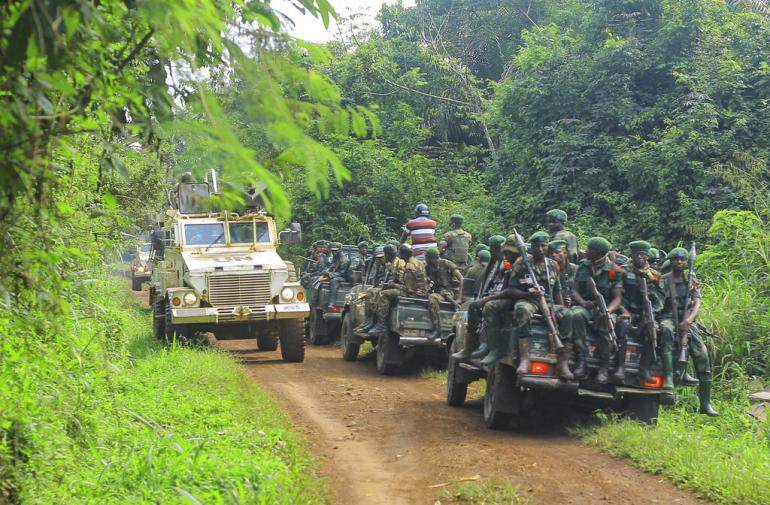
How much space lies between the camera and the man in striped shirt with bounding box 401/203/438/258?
597 inches

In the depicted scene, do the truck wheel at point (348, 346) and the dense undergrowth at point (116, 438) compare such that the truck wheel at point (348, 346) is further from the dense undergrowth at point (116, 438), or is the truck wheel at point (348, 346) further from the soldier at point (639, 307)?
the soldier at point (639, 307)

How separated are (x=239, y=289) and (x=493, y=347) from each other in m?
6.27

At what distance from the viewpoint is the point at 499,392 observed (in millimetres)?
9102

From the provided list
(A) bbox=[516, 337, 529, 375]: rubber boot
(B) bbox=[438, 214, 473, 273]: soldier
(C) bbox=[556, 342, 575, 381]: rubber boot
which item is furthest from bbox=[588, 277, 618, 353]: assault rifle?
(B) bbox=[438, 214, 473, 273]: soldier

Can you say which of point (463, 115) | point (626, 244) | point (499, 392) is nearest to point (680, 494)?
point (499, 392)

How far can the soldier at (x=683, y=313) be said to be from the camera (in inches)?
357

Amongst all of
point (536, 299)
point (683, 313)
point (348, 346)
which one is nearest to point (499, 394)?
point (536, 299)

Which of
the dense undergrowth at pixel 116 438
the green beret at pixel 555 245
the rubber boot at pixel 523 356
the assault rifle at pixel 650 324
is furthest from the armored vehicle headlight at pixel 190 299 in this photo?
the assault rifle at pixel 650 324

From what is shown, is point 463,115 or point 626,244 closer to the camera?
point 626,244

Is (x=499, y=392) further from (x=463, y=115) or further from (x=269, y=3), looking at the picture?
(x=463, y=115)

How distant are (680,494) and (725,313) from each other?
596 centimetres

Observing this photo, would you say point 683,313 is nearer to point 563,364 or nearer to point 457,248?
point 563,364

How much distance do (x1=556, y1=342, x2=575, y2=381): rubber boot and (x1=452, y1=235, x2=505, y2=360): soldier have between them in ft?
3.55

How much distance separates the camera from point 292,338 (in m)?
15.0
